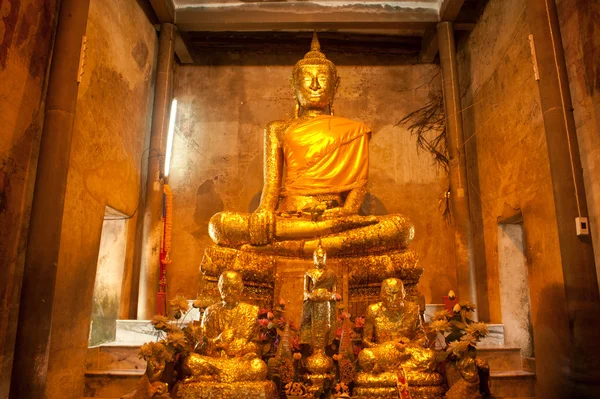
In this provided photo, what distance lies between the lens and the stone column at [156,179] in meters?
5.67

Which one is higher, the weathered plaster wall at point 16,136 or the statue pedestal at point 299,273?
the weathered plaster wall at point 16,136

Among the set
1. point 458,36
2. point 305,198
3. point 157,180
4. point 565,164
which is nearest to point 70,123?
point 157,180

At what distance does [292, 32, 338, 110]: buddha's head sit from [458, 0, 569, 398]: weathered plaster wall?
1.94m

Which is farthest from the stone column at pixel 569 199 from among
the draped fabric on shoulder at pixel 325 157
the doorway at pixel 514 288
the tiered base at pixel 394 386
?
the draped fabric on shoulder at pixel 325 157

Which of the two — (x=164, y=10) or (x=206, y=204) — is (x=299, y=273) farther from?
(x=164, y=10)

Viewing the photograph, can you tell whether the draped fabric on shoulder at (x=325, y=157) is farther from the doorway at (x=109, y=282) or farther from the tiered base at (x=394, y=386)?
the tiered base at (x=394, y=386)

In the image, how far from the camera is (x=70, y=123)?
4.06 m

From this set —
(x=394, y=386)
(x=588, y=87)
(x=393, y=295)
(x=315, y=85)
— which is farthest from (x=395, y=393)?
(x=315, y=85)

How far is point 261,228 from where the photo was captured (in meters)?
4.57

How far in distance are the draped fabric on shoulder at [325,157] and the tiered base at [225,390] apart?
2637 millimetres

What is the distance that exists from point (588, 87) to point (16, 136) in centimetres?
474

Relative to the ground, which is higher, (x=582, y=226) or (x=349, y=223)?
(x=349, y=223)

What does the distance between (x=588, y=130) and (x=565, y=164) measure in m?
0.40

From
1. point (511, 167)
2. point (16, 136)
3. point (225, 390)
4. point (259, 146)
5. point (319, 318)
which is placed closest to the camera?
point (225, 390)
